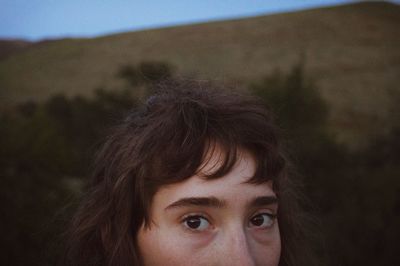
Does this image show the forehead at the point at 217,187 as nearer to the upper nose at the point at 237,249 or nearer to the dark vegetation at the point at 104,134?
the upper nose at the point at 237,249

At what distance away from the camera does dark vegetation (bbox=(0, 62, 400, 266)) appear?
14.4 ft

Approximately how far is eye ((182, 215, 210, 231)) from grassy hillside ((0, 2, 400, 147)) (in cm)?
519

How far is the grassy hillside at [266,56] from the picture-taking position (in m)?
10.3

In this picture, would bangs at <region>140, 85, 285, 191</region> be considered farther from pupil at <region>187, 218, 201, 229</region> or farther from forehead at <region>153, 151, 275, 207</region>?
pupil at <region>187, 218, 201, 229</region>

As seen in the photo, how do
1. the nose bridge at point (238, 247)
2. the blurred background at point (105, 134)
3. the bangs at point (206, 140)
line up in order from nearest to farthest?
the nose bridge at point (238, 247)
the bangs at point (206, 140)
the blurred background at point (105, 134)

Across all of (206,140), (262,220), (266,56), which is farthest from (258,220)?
(266,56)

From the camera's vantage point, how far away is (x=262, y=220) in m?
1.57

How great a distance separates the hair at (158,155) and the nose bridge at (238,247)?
18cm

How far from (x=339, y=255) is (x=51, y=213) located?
3292 mm

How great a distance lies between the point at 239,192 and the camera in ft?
4.73

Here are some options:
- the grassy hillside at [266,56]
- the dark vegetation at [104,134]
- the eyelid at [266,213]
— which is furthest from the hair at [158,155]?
the grassy hillside at [266,56]

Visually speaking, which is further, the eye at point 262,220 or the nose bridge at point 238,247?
the eye at point 262,220

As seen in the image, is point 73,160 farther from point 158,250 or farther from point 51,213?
point 158,250

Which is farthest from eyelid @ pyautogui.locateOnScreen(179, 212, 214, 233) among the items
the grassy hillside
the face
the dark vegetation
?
the grassy hillside
